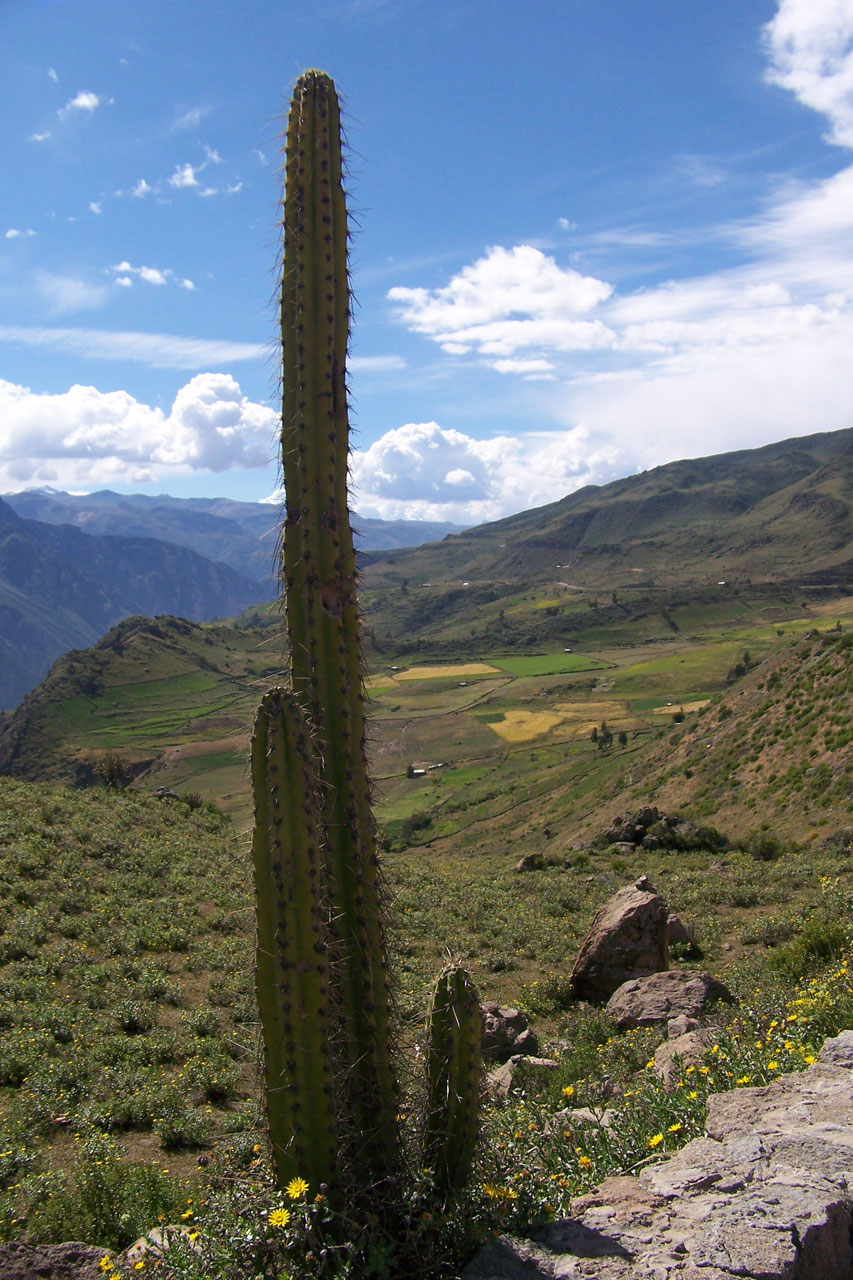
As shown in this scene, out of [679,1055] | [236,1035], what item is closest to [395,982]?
[679,1055]

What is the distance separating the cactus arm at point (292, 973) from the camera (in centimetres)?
378

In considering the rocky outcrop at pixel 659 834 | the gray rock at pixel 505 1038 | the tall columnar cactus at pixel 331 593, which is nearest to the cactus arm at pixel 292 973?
the tall columnar cactus at pixel 331 593

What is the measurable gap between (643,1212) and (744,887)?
46.2ft

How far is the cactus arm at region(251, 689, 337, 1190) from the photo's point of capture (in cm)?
378

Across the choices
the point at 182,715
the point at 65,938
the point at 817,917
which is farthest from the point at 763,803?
the point at 182,715

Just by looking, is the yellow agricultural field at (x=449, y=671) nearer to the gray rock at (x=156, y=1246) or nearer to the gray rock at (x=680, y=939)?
the gray rock at (x=680, y=939)

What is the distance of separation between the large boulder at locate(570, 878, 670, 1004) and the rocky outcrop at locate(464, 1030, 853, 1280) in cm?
691

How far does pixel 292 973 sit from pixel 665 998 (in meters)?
7.07

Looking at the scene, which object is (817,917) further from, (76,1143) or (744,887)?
(76,1143)

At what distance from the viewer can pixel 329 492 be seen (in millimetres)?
4930

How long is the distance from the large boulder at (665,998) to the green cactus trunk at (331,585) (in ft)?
18.1

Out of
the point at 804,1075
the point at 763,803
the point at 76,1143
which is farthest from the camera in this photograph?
the point at 763,803

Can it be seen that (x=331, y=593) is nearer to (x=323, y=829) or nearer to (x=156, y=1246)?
(x=323, y=829)

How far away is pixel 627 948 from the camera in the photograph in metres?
11.0
